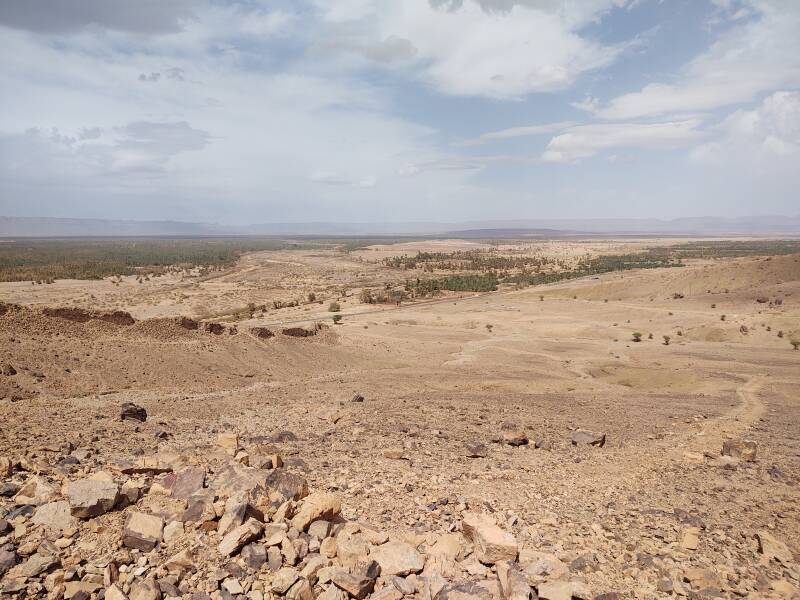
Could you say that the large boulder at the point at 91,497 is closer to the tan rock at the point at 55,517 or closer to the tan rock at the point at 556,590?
the tan rock at the point at 55,517

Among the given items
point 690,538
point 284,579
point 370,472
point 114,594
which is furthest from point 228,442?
point 690,538

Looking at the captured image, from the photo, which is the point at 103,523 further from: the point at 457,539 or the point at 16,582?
the point at 457,539

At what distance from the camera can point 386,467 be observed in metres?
9.10

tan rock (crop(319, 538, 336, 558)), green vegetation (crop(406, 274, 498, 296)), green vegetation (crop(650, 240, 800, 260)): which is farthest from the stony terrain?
green vegetation (crop(650, 240, 800, 260))

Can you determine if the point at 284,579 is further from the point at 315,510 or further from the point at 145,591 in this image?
the point at 145,591

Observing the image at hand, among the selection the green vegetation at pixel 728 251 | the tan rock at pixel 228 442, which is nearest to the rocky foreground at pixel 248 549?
the tan rock at pixel 228 442

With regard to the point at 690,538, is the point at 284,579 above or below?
above

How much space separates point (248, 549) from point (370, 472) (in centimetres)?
345

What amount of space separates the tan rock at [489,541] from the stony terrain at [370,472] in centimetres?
3

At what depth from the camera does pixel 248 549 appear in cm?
561

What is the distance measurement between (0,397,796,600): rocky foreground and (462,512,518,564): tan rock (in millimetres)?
14

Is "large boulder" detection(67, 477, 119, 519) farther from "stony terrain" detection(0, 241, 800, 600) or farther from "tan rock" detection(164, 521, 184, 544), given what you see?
"tan rock" detection(164, 521, 184, 544)

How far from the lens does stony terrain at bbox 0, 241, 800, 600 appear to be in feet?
18.1

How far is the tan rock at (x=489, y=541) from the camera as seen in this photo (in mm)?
5877
